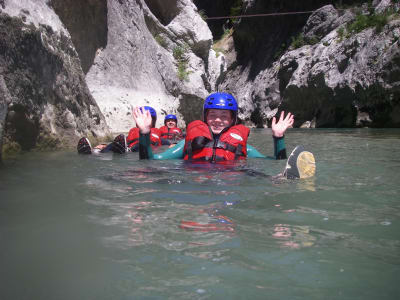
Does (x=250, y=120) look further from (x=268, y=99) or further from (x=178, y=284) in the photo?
(x=178, y=284)

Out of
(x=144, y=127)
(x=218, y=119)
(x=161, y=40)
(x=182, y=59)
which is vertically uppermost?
(x=161, y=40)

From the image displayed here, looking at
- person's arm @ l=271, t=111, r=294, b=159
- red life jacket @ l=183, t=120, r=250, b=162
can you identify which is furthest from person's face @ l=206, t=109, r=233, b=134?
person's arm @ l=271, t=111, r=294, b=159

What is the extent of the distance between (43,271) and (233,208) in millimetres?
1315

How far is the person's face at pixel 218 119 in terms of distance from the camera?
5117 mm

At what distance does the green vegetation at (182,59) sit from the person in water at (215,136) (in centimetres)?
1175

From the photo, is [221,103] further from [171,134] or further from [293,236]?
[171,134]

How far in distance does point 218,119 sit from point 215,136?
262mm

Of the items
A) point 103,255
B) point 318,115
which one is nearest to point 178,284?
point 103,255

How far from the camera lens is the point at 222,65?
22.0 metres

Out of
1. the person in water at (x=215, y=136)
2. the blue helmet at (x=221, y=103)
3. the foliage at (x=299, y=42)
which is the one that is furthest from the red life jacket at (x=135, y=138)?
the foliage at (x=299, y=42)

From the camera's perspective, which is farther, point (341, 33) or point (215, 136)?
point (341, 33)

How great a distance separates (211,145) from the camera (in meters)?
4.70

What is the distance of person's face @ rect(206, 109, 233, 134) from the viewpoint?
16.8 feet

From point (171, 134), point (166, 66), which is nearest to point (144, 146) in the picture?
point (171, 134)
